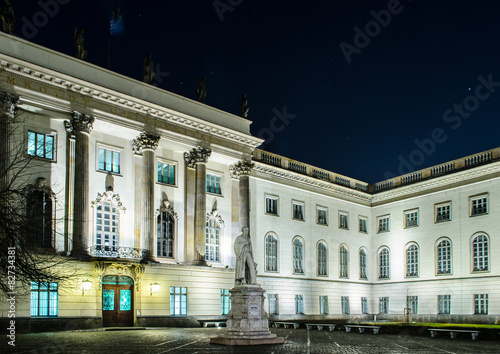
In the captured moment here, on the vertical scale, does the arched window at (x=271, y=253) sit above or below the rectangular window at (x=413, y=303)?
above

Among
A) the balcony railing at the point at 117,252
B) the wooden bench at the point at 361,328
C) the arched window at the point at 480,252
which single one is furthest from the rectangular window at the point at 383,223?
the balcony railing at the point at 117,252

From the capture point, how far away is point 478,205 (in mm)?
43938

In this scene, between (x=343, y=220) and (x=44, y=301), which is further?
(x=343, y=220)

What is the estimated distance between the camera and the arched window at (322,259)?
48.6 meters

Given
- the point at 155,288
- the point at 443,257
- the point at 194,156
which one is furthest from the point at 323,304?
the point at 155,288

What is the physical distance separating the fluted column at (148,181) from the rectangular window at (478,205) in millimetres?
25916

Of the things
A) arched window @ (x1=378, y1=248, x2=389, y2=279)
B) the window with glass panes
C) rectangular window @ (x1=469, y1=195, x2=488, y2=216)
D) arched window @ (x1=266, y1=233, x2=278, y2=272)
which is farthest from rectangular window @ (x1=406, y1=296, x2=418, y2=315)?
the window with glass panes

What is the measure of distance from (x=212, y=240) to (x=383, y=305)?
20.7 m

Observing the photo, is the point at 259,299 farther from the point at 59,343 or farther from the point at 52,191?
the point at 52,191

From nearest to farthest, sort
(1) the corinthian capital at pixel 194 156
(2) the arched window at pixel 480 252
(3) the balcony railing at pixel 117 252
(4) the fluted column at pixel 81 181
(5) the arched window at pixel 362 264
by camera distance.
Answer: (4) the fluted column at pixel 81 181 → (3) the balcony railing at pixel 117 252 → (1) the corinthian capital at pixel 194 156 → (2) the arched window at pixel 480 252 → (5) the arched window at pixel 362 264

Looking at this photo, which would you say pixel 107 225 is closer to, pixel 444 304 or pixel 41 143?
pixel 41 143

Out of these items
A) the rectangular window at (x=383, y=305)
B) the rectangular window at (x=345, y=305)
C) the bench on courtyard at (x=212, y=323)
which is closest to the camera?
the bench on courtyard at (x=212, y=323)

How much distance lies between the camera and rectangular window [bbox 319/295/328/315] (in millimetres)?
47688

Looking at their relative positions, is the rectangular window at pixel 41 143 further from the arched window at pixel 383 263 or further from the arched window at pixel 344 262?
the arched window at pixel 383 263
